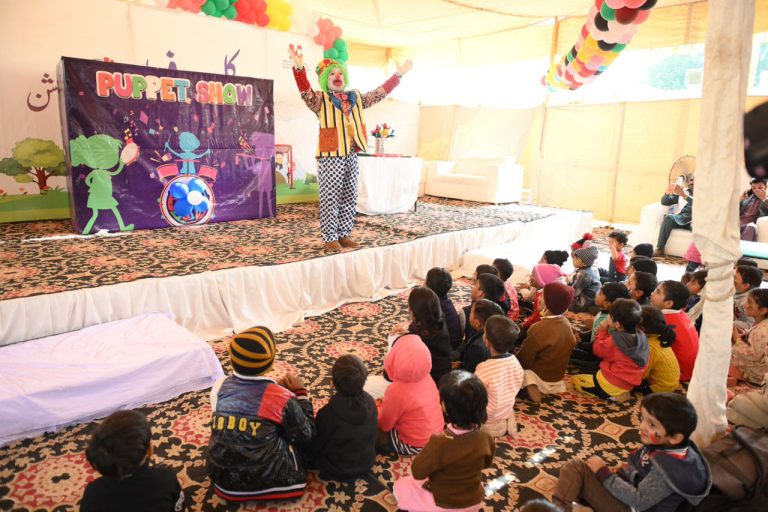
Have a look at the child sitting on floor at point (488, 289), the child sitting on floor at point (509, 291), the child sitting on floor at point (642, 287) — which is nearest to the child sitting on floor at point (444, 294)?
the child sitting on floor at point (488, 289)

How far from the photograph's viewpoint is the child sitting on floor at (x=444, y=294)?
Result: 2533 mm

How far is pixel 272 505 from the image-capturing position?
1.63 meters

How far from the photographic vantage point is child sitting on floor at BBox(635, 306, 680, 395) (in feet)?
7.57

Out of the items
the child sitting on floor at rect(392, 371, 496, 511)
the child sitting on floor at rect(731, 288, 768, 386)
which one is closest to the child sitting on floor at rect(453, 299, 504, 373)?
the child sitting on floor at rect(392, 371, 496, 511)

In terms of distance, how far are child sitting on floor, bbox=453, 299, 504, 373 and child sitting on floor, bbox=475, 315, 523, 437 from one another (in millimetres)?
244

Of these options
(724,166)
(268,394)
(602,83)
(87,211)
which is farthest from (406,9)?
(268,394)

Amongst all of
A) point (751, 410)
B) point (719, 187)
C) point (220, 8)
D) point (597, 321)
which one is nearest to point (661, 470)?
point (751, 410)

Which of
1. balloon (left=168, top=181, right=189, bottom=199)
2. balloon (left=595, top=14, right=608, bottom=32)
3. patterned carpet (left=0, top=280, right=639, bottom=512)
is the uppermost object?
balloon (left=595, top=14, right=608, bottom=32)

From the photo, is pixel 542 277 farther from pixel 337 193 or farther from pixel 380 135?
pixel 380 135

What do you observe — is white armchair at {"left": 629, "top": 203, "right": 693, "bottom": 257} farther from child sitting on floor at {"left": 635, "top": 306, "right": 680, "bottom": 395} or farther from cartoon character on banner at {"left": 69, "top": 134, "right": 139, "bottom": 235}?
cartoon character on banner at {"left": 69, "top": 134, "right": 139, "bottom": 235}

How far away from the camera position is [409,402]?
182 centimetres

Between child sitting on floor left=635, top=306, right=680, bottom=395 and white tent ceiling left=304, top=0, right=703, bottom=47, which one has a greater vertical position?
white tent ceiling left=304, top=0, right=703, bottom=47

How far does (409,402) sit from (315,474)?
0.43 metres

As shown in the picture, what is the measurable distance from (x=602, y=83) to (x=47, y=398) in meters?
7.91
